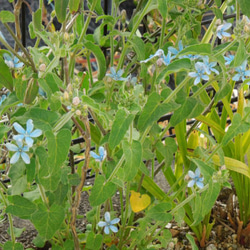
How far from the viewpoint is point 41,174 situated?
1027mm

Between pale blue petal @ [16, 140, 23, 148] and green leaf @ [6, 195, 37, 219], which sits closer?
pale blue petal @ [16, 140, 23, 148]

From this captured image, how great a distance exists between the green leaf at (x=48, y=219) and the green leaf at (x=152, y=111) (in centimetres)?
30

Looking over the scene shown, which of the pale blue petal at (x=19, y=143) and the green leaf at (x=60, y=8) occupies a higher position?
the green leaf at (x=60, y=8)

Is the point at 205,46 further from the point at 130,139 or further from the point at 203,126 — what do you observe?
the point at 203,126

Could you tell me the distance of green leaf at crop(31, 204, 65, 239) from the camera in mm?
1188

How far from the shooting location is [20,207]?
1190mm

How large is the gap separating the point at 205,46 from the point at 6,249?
0.79 meters

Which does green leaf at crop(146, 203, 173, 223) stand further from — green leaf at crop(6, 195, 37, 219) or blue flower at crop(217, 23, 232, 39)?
blue flower at crop(217, 23, 232, 39)

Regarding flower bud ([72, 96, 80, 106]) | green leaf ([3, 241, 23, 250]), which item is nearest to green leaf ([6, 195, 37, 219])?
green leaf ([3, 241, 23, 250])

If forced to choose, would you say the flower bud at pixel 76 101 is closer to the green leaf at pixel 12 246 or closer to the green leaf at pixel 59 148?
the green leaf at pixel 59 148

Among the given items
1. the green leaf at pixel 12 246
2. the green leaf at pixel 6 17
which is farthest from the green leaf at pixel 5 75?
the green leaf at pixel 12 246

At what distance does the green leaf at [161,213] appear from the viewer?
4.36 feet

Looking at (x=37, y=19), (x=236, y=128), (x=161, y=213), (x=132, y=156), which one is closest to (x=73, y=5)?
(x=37, y=19)

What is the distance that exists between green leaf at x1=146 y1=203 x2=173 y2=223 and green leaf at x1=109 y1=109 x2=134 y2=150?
394mm
